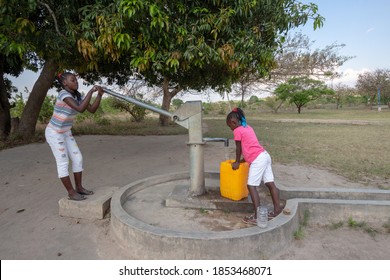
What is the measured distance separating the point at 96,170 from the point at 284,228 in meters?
4.16

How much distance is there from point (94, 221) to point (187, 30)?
2.74 m

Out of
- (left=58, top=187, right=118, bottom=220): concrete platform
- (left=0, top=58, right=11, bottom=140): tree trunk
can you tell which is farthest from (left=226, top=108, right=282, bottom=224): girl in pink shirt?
(left=0, top=58, right=11, bottom=140): tree trunk

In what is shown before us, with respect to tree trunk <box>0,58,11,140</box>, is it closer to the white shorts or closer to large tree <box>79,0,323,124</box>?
large tree <box>79,0,323,124</box>

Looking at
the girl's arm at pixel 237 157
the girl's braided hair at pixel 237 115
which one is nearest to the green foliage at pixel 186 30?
the girl's braided hair at pixel 237 115

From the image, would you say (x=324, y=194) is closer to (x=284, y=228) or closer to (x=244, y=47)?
(x=284, y=228)

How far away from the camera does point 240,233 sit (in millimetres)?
2490

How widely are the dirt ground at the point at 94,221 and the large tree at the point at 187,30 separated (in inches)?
80.9

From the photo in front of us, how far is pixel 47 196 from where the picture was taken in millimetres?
4242

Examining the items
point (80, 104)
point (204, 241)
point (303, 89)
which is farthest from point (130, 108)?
point (303, 89)

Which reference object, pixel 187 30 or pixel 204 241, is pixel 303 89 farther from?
pixel 204 241

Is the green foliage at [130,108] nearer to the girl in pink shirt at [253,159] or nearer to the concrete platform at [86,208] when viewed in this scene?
the concrete platform at [86,208]

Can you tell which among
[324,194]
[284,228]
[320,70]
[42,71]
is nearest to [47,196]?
[284,228]

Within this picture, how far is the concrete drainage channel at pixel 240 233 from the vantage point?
2.45 meters

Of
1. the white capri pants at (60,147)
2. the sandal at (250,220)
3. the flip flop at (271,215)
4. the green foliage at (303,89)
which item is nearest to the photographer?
the sandal at (250,220)
